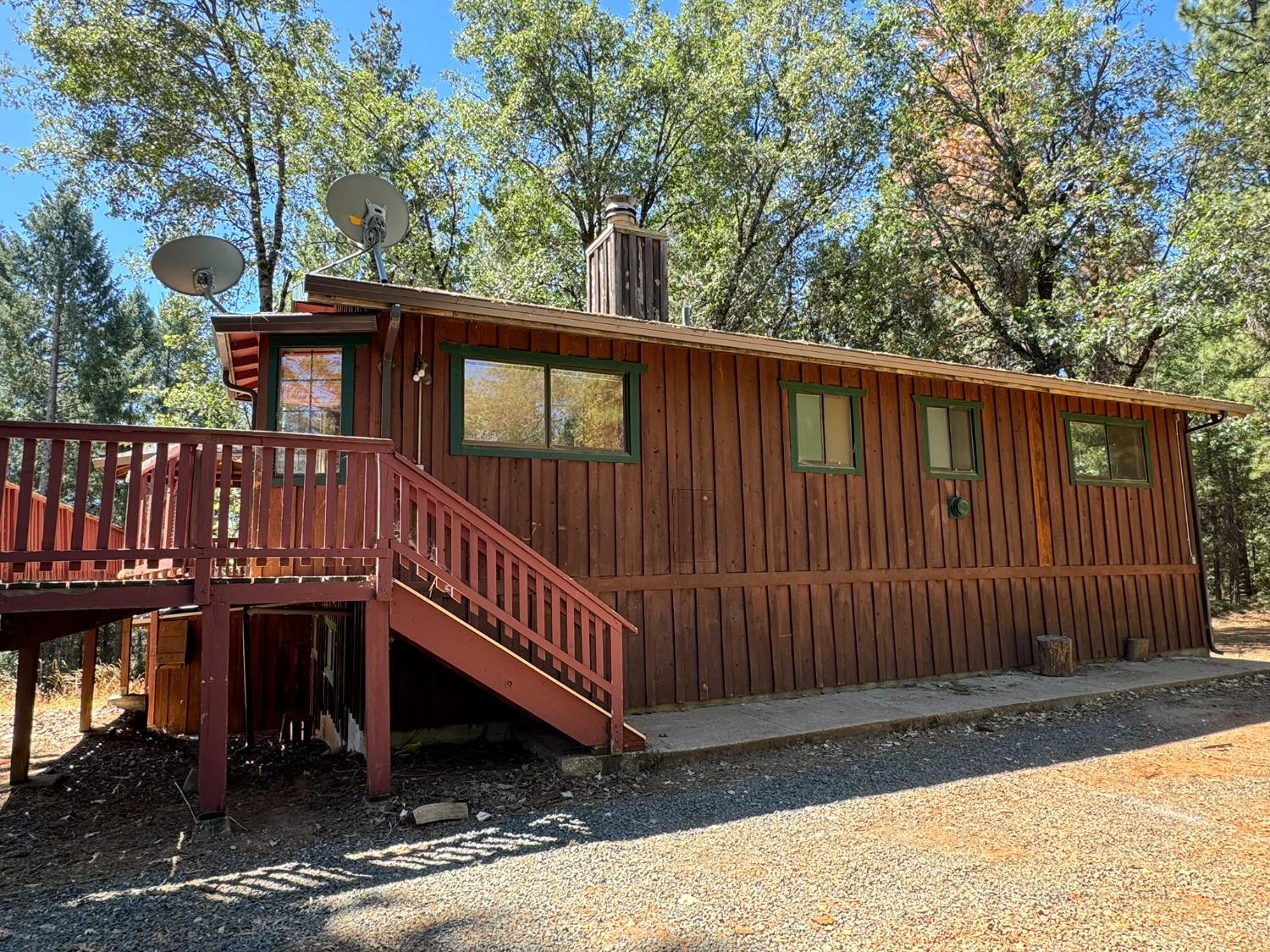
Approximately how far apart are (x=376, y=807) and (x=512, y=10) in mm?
18377

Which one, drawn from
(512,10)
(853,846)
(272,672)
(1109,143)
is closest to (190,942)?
(853,846)

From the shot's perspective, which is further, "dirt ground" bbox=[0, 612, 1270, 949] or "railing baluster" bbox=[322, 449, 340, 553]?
"railing baluster" bbox=[322, 449, 340, 553]

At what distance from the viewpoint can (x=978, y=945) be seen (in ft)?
8.36

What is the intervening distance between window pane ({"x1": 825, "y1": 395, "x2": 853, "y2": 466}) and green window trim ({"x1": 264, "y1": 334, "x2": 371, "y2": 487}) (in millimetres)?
4343

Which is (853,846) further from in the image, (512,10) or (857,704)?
(512,10)

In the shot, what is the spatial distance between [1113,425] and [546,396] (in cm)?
726

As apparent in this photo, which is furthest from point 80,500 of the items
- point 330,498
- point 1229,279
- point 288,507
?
point 1229,279

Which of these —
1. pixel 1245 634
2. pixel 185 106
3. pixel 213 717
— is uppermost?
pixel 185 106

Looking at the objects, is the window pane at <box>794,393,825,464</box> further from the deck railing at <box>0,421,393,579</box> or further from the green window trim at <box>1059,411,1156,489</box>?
the deck railing at <box>0,421,393,579</box>

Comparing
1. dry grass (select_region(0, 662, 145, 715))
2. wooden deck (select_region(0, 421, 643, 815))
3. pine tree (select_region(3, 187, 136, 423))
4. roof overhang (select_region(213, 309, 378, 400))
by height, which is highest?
pine tree (select_region(3, 187, 136, 423))

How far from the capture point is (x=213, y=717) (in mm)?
3926

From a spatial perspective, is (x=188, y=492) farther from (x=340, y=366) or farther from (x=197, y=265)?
(x=197, y=265)

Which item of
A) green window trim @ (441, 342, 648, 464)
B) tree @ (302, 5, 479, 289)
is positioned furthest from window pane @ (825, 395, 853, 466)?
tree @ (302, 5, 479, 289)

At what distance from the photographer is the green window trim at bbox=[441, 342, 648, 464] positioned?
5719mm
